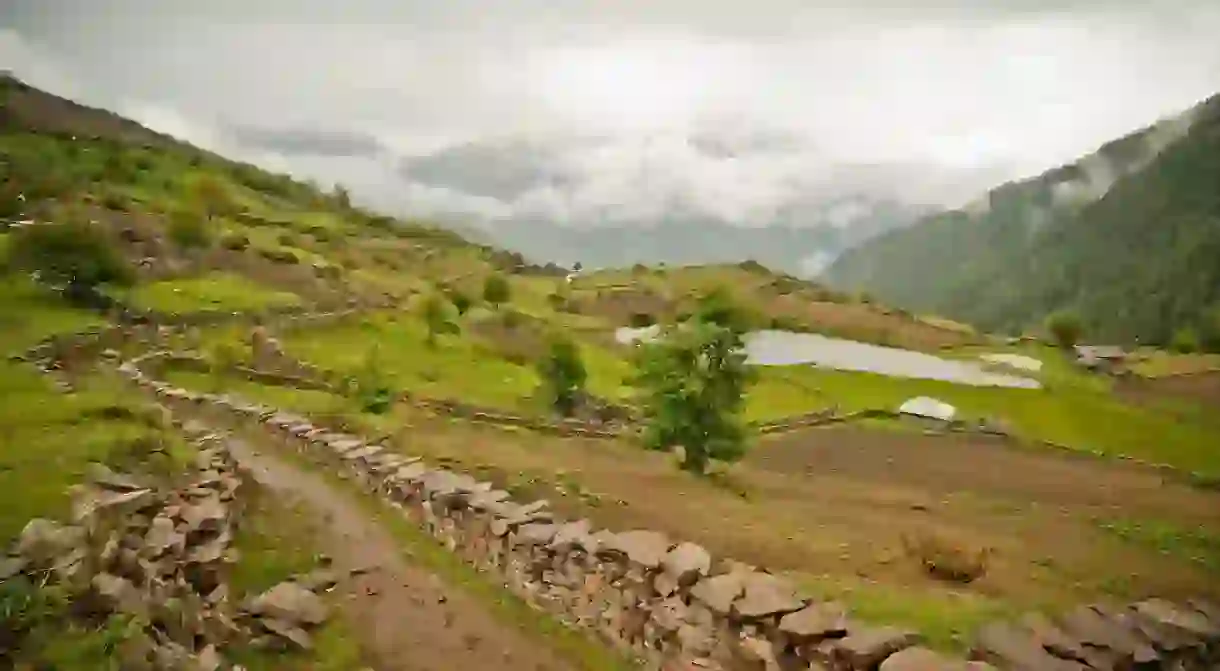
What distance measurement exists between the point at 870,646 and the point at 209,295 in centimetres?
4471

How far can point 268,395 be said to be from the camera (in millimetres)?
28312

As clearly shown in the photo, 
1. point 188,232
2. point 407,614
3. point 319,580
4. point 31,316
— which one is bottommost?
point 407,614

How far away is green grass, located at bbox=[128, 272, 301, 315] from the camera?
40.2m

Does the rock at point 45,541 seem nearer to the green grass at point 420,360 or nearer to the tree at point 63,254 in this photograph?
the green grass at point 420,360

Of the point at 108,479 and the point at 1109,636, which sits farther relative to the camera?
the point at 108,479

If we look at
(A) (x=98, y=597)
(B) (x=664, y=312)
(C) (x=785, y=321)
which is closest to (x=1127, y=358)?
(C) (x=785, y=321)

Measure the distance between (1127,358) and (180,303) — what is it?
194 ft

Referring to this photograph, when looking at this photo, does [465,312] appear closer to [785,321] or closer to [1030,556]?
[785,321]

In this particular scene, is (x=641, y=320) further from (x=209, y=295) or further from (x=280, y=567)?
(x=280, y=567)

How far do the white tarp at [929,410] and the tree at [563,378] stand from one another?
16.0 metres

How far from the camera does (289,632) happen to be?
10656mm

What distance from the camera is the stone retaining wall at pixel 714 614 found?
8.89m

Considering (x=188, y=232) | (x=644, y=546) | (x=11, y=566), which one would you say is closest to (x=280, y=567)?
(x=11, y=566)

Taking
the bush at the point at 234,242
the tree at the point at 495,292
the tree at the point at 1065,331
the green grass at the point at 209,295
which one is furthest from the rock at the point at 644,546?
the tree at the point at 1065,331
